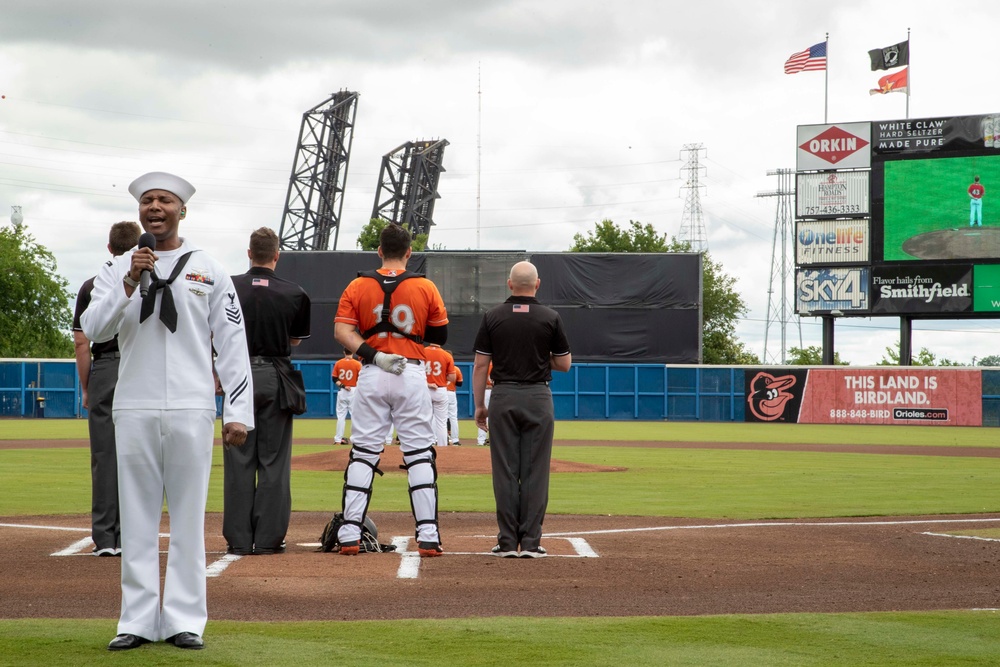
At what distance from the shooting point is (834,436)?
106 ft

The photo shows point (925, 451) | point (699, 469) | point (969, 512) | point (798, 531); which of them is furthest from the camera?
point (925, 451)

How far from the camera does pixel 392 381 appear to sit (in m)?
7.73

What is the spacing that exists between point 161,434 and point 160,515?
0.34 m

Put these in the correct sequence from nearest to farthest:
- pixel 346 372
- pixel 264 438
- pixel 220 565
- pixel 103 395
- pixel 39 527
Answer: pixel 220 565 < pixel 103 395 < pixel 264 438 < pixel 39 527 < pixel 346 372

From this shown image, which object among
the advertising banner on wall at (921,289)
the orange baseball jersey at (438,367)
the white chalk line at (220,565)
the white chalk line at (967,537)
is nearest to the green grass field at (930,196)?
the advertising banner on wall at (921,289)

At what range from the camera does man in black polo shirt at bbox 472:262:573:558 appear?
812 cm

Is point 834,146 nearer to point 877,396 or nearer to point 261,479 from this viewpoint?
point 877,396

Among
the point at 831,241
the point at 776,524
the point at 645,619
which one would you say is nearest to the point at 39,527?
the point at 645,619

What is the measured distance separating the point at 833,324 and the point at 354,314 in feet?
114

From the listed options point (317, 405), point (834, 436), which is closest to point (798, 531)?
point (834, 436)

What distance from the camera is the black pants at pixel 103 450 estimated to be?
7.66 m

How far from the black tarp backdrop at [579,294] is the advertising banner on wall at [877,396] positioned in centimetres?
523

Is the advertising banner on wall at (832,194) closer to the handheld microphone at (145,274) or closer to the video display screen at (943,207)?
the video display screen at (943,207)

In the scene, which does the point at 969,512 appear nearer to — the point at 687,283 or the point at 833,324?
the point at 833,324
